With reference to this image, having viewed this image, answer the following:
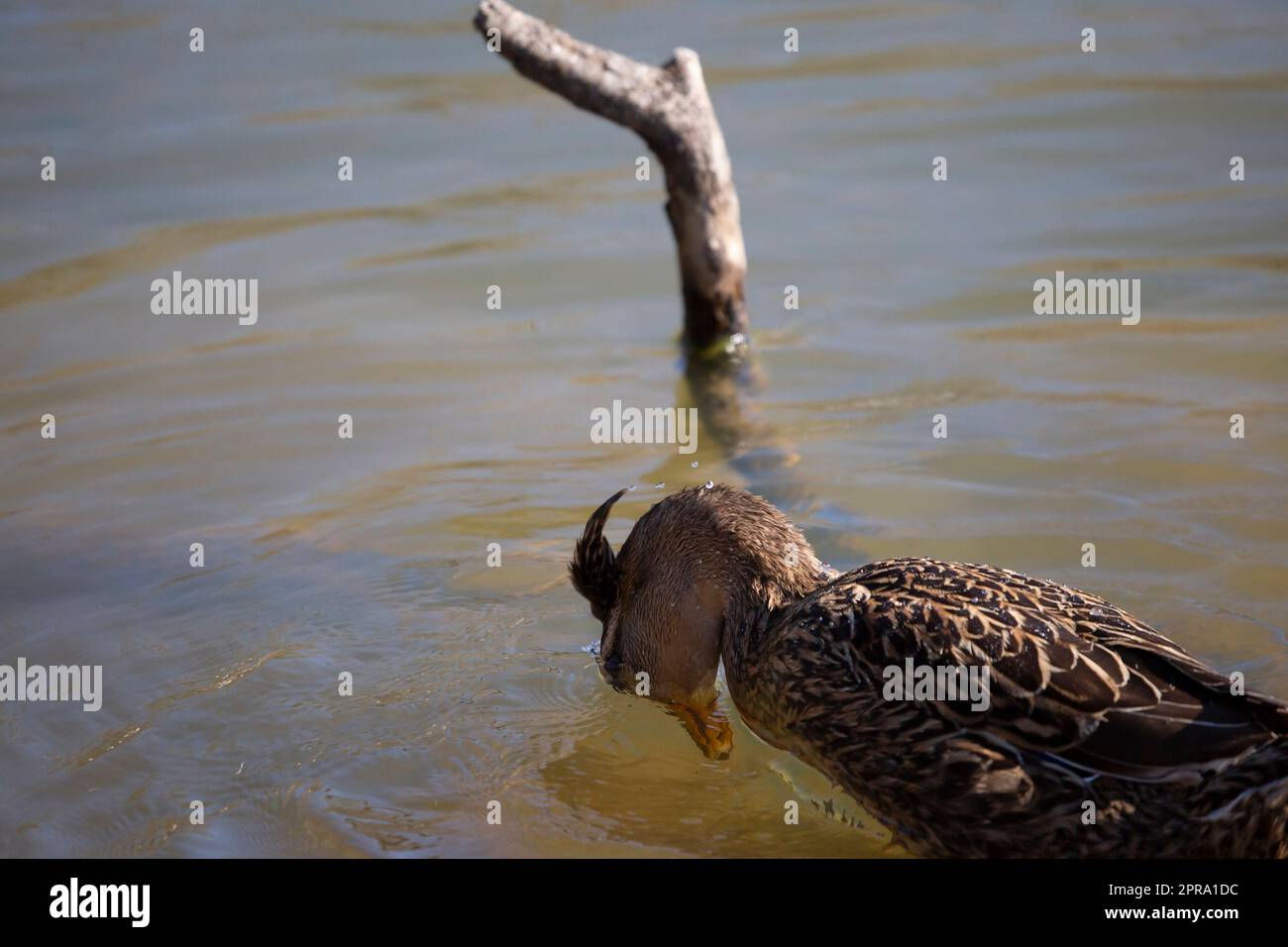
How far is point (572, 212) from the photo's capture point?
13281mm

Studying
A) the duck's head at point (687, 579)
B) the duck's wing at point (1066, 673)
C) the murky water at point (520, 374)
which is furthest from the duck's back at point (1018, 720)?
the murky water at point (520, 374)

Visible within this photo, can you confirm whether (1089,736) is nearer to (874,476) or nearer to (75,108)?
(874,476)

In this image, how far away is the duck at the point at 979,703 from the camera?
4.77 meters

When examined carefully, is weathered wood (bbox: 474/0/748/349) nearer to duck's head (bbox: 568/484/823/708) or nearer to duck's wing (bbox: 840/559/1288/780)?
duck's head (bbox: 568/484/823/708)

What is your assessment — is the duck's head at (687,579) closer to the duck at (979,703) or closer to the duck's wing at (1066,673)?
the duck at (979,703)

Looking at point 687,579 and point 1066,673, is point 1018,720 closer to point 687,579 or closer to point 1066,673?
point 1066,673

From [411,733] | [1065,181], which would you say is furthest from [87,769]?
[1065,181]

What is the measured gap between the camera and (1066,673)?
505 cm

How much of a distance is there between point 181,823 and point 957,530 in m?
4.25

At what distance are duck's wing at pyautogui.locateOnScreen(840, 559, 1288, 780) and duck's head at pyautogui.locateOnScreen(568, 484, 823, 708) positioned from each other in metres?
0.73

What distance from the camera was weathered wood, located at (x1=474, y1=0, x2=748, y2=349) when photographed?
29.1ft

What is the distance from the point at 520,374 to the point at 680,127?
2220 millimetres

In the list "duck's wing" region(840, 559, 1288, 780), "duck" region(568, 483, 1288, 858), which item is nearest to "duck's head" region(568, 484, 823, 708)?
"duck" region(568, 483, 1288, 858)

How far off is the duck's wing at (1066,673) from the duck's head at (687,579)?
2.38 feet
